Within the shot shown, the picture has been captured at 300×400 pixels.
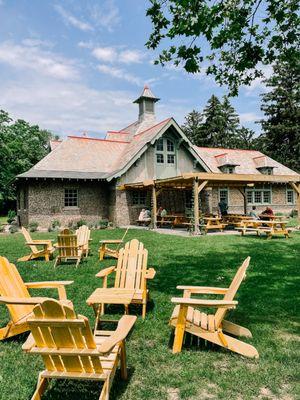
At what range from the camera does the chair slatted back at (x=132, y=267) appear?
5.85 metres

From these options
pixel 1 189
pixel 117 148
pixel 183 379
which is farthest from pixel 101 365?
pixel 1 189

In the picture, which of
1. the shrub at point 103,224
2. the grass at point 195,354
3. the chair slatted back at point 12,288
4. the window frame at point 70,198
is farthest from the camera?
the window frame at point 70,198

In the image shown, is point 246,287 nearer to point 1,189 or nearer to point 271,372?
point 271,372

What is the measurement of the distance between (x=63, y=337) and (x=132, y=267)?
315 centimetres

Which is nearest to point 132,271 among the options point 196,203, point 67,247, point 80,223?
point 67,247

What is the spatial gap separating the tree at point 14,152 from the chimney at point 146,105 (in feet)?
40.4

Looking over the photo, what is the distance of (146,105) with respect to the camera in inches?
1155

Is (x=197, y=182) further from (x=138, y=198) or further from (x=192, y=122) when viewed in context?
(x=192, y=122)

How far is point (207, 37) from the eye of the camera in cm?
667

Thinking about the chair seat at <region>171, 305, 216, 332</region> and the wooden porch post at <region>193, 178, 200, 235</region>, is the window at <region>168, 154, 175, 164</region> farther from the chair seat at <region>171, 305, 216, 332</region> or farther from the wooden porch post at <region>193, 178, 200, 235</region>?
the chair seat at <region>171, 305, 216, 332</region>

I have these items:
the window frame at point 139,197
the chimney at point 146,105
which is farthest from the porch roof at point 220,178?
the chimney at point 146,105

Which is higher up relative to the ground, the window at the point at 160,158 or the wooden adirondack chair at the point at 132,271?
the window at the point at 160,158

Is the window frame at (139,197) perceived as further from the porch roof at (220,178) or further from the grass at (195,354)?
the grass at (195,354)

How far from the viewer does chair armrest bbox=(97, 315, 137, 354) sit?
2862 millimetres
